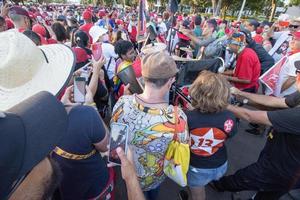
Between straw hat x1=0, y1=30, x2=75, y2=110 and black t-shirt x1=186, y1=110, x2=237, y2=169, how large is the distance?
4.53 ft

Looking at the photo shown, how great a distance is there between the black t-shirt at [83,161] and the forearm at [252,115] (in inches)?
57.2

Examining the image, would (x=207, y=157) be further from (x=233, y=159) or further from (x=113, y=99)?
(x=113, y=99)

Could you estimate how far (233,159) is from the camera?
4207 millimetres

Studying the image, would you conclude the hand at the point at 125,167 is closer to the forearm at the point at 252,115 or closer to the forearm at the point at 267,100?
the forearm at the point at 252,115

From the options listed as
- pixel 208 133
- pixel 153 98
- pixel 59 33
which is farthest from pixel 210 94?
pixel 59 33

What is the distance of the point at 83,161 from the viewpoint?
170 centimetres

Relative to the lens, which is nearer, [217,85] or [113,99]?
[217,85]

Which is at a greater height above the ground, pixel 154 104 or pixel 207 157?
pixel 154 104

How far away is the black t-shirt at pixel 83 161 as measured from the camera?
5.12 feet

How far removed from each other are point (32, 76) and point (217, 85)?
64.3 inches

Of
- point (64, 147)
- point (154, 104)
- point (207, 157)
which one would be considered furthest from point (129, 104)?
point (207, 157)

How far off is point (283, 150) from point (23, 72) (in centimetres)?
241

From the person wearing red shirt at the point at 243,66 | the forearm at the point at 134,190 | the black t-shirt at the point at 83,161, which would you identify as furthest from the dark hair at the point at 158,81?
the person wearing red shirt at the point at 243,66

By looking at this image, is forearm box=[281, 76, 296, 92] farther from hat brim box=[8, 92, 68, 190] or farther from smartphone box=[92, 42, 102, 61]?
hat brim box=[8, 92, 68, 190]
